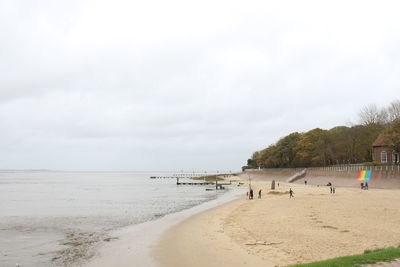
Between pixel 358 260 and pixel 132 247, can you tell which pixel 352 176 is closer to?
pixel 132 247

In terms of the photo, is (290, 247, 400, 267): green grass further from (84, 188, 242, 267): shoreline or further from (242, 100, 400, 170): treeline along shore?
(242, 100, 400, 170): treeline along shore

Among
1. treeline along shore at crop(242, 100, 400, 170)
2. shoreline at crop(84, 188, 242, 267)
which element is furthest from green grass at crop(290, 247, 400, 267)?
treeline along shore at crop(242, 100, 400, 170)

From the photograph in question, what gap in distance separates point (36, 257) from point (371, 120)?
89.2 metres

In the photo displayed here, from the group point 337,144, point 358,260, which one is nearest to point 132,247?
point 358,260

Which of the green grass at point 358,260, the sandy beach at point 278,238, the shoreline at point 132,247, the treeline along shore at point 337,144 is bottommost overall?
the shoreline at point 132,247

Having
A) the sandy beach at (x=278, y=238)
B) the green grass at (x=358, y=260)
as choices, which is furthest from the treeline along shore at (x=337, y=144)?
the green grass at (x=358, y=260)

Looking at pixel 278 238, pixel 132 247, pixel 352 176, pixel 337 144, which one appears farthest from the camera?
pixel 337 144

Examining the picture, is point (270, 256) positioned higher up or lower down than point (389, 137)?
lower down

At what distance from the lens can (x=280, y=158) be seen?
120812 millimetres

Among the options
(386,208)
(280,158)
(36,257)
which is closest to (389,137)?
(386,208)

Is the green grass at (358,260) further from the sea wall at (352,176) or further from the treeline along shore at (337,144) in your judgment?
the treeline along shore at (337,144)

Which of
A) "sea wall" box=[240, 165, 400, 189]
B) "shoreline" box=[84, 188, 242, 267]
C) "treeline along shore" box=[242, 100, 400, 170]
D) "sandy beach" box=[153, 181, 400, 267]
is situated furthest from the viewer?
"treeline along shore" box=[242, 100, 400, 170]

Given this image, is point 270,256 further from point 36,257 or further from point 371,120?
point 371,120

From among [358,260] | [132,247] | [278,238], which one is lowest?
[132,247]
